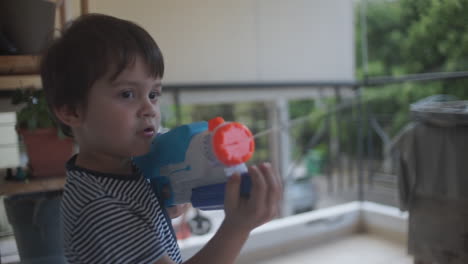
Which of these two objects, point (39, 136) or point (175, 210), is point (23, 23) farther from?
point (175, 210)

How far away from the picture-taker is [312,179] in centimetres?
376

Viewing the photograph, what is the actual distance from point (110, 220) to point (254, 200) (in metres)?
0.19

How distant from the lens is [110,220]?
49cm

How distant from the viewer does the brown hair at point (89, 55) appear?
0.54 meters

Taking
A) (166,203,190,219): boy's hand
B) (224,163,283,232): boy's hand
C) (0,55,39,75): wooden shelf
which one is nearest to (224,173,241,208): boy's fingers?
(224,163,283,232): boy's hand

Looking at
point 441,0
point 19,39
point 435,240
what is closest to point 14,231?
point 19,39

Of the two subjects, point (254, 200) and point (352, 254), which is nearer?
point (254, 200)

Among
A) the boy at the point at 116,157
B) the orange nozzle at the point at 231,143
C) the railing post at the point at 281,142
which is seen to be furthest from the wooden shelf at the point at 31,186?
the railing post at the point at 281,142

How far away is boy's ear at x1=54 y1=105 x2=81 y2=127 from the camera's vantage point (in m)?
0.58

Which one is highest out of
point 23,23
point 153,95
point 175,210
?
point 23,23

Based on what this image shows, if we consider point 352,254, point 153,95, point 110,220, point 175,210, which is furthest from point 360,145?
point 110,220

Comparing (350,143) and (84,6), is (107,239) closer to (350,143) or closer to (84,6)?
(84,6)

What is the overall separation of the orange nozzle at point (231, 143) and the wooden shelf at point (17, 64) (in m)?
0.60

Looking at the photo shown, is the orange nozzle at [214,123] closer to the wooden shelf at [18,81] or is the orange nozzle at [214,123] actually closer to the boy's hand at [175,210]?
the boy's hand at [175,210]
